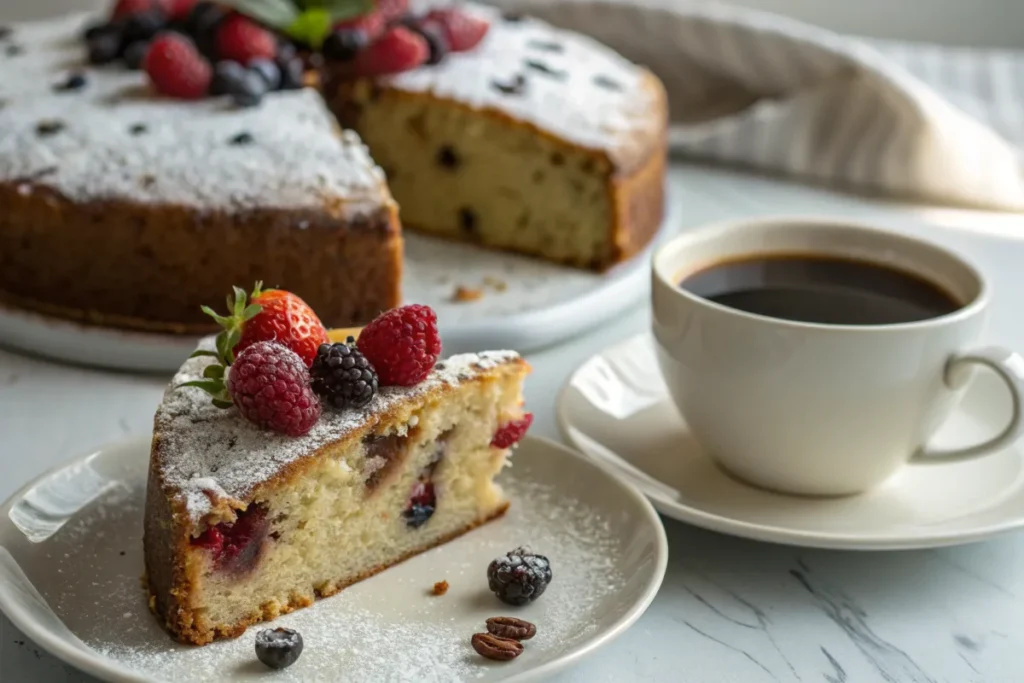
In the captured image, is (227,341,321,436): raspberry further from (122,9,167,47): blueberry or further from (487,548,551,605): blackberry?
(122,9,167,47): blueberry

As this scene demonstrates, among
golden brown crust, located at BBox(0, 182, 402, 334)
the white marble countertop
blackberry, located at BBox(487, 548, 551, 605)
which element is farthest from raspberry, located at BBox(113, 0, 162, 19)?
blackberry, located at BBox(487, 548, 551, 605)

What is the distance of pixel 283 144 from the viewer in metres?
2.56

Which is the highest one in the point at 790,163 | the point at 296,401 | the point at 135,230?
the point at 296,401

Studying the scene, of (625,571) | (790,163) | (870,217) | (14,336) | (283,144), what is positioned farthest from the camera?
(790,163)

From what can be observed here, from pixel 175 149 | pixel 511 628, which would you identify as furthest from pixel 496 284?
pixel 511 628

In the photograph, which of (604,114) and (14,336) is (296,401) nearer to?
(14,336)

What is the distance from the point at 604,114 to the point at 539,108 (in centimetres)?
15

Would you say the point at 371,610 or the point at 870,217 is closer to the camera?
the point at 371,610

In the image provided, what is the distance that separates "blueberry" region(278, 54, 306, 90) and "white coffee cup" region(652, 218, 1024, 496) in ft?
4.50

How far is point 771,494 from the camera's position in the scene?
1.76 meters

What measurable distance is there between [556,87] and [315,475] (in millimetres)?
1677

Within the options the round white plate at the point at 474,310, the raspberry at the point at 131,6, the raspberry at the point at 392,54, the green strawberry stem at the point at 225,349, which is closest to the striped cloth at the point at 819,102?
the round white plate at the point at 474,310

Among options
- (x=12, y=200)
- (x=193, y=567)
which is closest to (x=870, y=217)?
(x=12, y=200)

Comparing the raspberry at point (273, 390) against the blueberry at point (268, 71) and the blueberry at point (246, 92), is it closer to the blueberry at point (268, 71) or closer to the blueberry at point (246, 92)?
the blueberry at point (246, 92)
